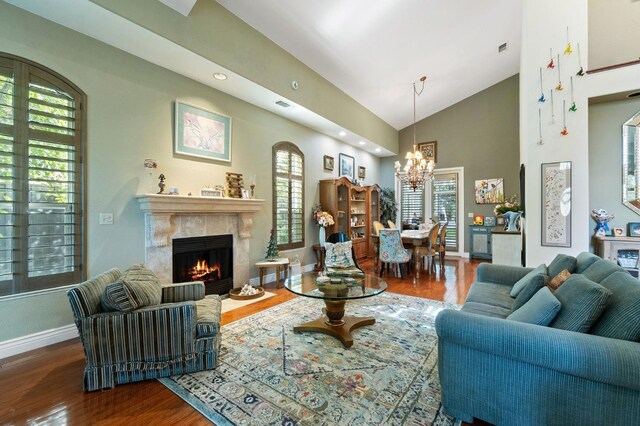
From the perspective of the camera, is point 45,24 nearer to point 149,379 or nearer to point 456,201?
point 149,379

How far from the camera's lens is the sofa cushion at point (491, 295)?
2.53 metres

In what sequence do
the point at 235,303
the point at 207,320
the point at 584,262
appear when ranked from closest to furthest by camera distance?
the point at 207,320, the point at 584,262, the point at 235,303

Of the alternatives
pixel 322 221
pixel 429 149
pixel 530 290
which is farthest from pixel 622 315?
pixel 429 149

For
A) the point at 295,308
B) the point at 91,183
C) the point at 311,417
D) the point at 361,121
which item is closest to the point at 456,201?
the point at 361,121

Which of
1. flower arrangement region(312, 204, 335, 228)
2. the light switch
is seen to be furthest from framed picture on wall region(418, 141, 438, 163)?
the light switch

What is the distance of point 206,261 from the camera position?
4238mm

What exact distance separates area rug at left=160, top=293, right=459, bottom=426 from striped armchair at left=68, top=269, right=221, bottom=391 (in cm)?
15

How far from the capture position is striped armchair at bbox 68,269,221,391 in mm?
2041

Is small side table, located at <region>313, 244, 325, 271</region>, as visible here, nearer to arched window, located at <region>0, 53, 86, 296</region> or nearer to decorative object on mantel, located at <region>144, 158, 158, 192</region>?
decorative object on mantel, located at <region>144, 158, 158, 192</region>

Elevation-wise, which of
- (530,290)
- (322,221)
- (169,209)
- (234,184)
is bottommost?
(530,290)

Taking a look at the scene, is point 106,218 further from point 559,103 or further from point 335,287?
point 559,103

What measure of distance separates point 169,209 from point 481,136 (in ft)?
25.5

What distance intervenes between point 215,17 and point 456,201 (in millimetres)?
7160

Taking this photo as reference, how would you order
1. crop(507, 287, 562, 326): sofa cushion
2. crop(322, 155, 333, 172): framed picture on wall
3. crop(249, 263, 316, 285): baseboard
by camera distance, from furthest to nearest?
crop(322, 155, 333, 172): framed picture on wall → crop(249, 263, 316, 285): baseboard → crop(507, 287, 562, 326): sofa cushion
